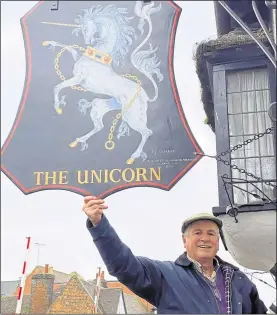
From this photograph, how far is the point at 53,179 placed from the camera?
2.81 metres

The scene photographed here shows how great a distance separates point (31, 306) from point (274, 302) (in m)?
3.83

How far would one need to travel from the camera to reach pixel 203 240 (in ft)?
6.24

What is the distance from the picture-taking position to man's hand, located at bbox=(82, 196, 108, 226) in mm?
1567

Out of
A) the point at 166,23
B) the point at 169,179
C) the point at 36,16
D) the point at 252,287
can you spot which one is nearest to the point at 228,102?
the point at 166,23

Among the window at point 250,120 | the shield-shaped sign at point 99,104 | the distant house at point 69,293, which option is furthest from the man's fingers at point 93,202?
the distant house at point 69,293

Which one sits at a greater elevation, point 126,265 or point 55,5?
point 55,5

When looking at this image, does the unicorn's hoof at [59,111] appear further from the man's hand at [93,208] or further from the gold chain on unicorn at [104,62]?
the man's hand at [93,208]

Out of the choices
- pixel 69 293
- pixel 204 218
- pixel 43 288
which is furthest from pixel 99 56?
pixel 43 288

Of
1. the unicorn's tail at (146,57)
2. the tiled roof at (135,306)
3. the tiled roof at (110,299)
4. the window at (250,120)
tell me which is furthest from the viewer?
the tiled roof at (110,299)

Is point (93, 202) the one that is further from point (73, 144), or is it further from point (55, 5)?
point (55, 5)

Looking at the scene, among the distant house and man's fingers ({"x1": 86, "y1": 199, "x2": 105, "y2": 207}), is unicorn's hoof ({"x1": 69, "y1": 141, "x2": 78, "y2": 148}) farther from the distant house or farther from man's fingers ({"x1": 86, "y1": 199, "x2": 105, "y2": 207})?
the distant house

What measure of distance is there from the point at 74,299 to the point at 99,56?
3.15m

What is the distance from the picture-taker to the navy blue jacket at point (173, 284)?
1.75 meters

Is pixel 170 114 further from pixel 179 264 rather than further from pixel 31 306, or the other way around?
pixel 31 306
